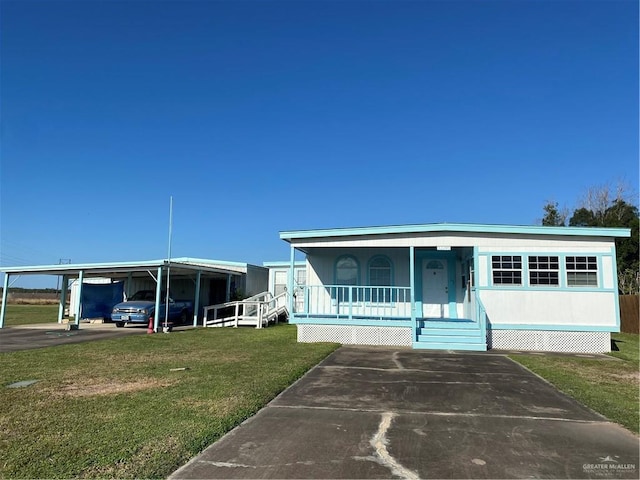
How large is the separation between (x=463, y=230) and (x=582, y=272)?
3342mm

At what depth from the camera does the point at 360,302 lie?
47.8 ft

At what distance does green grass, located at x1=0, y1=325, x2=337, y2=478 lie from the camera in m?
3.82

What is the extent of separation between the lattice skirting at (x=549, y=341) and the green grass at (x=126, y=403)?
5.09 m

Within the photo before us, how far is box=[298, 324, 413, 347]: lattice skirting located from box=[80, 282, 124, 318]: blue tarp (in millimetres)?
15530

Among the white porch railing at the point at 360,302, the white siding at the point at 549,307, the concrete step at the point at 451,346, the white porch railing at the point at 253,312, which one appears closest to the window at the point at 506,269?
the white siding at the point at 549,307

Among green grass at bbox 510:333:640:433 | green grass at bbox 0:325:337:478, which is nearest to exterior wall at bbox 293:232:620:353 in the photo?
green grass at bbox 510:333:640:433

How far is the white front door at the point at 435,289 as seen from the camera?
557 inches

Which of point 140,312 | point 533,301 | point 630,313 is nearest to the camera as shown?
point 533,301

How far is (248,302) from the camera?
19.5 meters

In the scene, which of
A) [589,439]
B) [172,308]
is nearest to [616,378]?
[589,439]

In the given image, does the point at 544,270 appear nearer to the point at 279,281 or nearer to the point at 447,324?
the point at 447,324

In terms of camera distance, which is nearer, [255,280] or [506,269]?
[506,269]

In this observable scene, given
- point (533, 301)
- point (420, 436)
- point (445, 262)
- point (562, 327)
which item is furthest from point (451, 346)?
point (420, 436)

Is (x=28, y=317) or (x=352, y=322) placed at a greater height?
(x=352, y=322)
